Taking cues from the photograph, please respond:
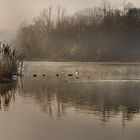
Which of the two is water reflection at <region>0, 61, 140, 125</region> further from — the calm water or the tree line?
the tree line

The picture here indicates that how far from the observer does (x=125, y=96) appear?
24156 mm

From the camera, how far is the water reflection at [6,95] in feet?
65.9

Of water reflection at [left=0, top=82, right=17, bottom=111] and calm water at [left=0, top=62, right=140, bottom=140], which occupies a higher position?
water reflection at [left=0, top=82, right=17, bottom=111]

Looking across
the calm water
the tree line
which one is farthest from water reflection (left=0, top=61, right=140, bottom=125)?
the tree line

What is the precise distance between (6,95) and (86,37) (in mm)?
72312

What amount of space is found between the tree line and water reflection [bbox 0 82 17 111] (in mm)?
56430

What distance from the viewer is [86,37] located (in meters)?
95.6

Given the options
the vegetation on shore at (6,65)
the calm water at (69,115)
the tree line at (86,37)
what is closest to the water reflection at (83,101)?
the calm water at (69,115)

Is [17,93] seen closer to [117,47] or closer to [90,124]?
[90,124]

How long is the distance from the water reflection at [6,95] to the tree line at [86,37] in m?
56.4

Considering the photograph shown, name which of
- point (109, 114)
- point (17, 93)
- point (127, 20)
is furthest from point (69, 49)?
point (109, 114)

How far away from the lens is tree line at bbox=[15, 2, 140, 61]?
88375mm

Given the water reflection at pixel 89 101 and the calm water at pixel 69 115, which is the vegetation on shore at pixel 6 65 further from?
the calm water at pixel 69 115

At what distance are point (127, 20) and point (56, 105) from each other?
2956 inches
